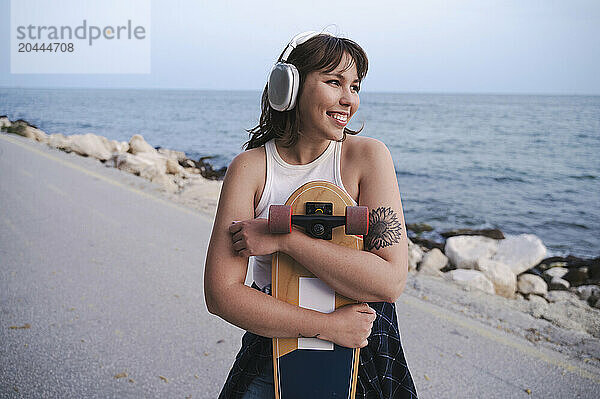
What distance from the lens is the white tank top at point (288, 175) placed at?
172 cm

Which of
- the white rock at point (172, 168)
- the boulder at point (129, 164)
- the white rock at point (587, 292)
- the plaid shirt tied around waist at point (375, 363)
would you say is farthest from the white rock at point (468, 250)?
the white rock at point (172, 168)

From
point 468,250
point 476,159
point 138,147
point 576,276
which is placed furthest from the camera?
point 476,159

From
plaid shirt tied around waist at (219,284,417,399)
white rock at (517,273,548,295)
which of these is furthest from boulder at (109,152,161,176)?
plaid shirt tied around waist at (219,284,417,399)

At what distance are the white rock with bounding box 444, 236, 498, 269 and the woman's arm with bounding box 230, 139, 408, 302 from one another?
5846 millimetres

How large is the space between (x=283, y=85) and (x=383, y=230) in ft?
1.74

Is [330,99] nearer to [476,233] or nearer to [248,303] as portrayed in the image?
[248,303]

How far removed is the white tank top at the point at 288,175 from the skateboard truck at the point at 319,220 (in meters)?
0.14

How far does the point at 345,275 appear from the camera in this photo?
62.1 inches

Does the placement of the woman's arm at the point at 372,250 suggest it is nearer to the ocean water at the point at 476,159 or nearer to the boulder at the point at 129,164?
the ocean water at the point at 476,159

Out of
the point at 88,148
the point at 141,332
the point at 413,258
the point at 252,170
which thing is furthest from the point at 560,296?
the point at 88,148

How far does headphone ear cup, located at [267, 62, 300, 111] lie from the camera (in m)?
1.63

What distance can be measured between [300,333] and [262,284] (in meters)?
0.27

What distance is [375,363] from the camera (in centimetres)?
180

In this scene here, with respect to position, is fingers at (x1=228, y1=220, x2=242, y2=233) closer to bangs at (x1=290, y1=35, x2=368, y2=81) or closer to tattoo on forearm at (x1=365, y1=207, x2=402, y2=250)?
tattoo on forearm at (x1=365, y1=207, x2=402, y2=250)
